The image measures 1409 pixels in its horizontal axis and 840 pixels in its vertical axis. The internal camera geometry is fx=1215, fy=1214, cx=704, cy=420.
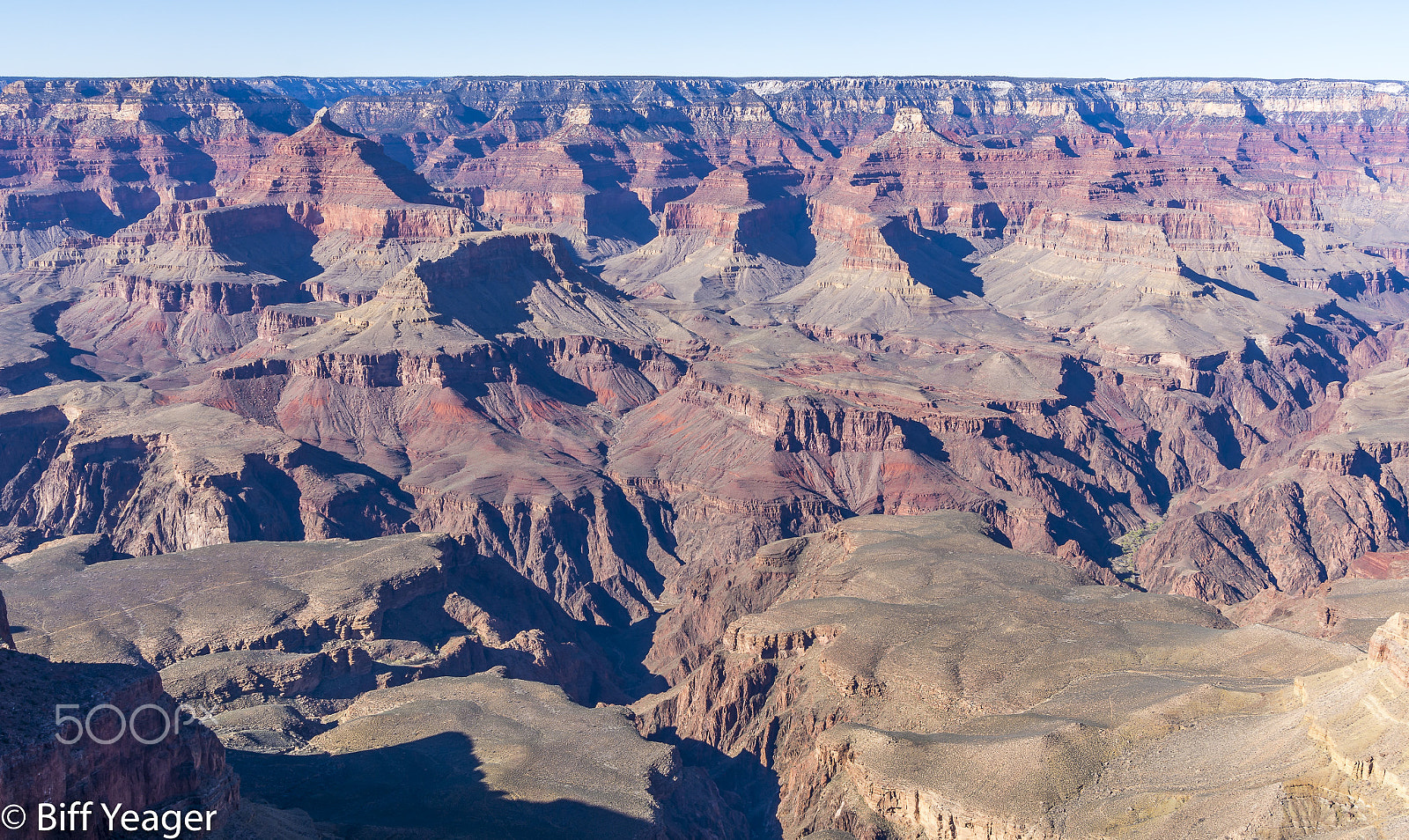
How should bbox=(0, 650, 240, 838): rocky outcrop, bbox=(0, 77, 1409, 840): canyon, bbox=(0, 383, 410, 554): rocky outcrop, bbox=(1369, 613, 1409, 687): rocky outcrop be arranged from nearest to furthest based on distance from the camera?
bbox=(0, 650, 240, 838): rocky outcrop
bbox=(1369, 613, 1409, 687): rocky outcrop
bbox=(0, 77, 1409, 840): canyon
bbox=(0, 383, 410, 554): rocky outcrop

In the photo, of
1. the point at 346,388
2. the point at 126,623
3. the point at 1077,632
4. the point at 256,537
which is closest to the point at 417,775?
the point at 126,623

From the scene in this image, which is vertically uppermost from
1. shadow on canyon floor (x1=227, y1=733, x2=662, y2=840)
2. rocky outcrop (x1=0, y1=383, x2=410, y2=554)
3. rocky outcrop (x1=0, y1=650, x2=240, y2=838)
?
rocky outcrop (x1=0, y1=383, x2=410, y2=554)

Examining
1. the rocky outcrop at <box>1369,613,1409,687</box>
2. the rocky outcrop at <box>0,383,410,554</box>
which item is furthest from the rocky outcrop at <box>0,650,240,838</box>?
the rocky outcrop at <box>0,383,410,554</box>

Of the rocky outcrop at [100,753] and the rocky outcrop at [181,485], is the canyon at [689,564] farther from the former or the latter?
the rocky outcrop at [181,485]

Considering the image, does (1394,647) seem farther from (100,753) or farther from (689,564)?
(689,564)

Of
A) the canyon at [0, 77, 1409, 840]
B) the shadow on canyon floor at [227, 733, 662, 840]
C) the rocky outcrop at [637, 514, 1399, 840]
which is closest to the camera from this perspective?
the rocky outcrop at [637, 514, 1399, 840]

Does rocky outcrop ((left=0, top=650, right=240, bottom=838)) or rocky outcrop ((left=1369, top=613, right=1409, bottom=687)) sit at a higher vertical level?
rocky outcrop ((left=0, top=650, right=240, bottom=838))

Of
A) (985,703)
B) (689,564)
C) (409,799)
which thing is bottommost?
(409,799)

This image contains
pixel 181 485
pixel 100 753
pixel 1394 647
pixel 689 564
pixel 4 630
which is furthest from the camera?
pixel 689 564

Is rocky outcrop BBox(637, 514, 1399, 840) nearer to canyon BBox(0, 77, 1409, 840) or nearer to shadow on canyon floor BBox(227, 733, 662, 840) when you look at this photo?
canyon BBox(0, 77, 1409, 840)

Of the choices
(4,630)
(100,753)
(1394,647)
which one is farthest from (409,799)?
(1394,647)

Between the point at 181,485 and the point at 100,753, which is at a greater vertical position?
the point at 181,485

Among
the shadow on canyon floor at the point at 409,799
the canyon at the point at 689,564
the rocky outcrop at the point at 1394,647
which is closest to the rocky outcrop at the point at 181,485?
the canyon at the point at 689,564

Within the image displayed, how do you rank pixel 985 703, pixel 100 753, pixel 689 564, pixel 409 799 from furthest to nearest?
pixel 689 564 < pixel 985 703 < pixel 409 799 < pixel 100 753
